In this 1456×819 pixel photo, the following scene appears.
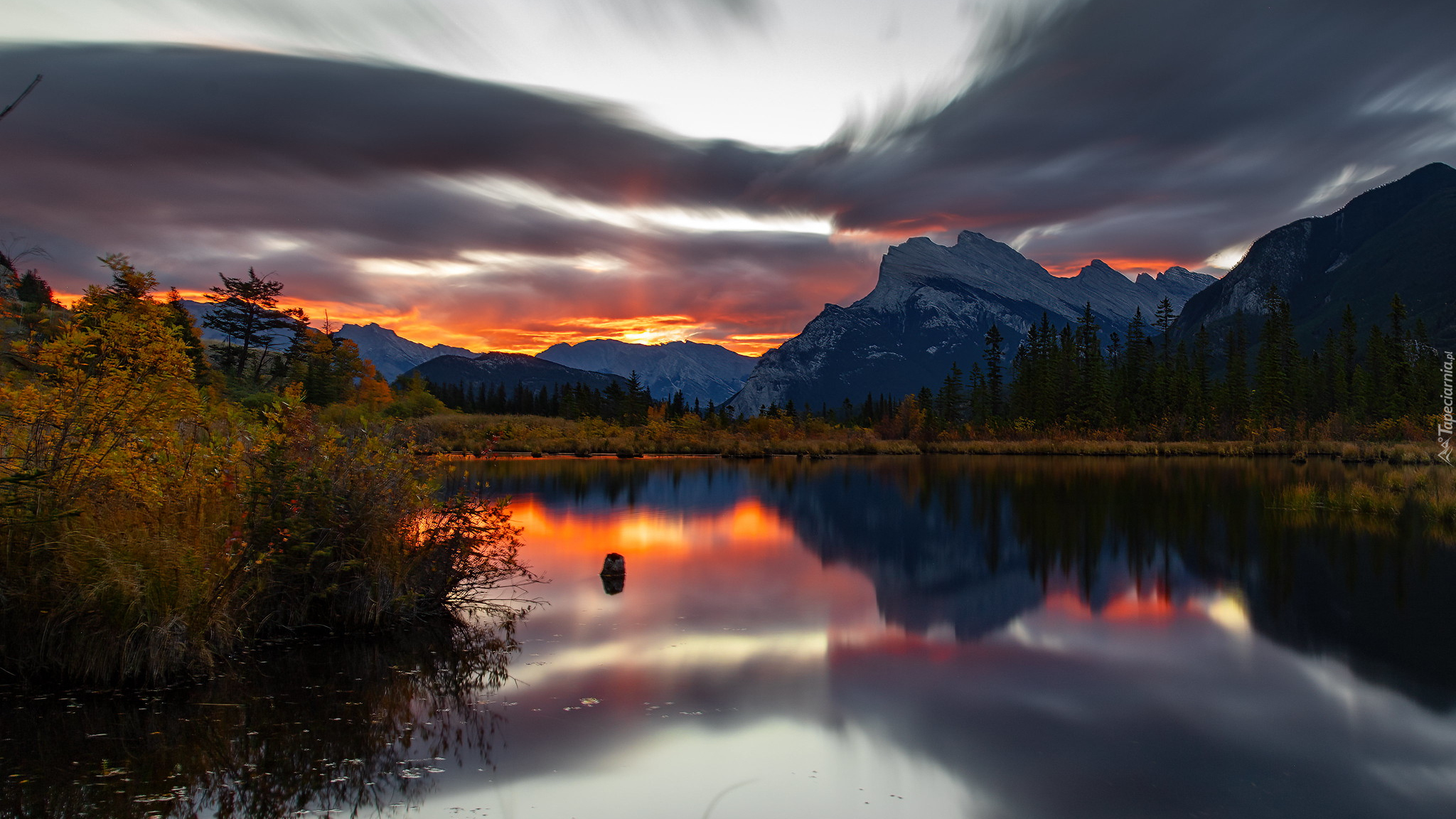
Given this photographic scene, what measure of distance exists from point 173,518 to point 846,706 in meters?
9.27

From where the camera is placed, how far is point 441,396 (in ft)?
558

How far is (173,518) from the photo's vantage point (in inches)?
392

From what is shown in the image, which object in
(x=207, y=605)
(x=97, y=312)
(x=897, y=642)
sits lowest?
(x=897, y=642)

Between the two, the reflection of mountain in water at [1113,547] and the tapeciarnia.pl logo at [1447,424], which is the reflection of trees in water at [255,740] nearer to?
the reflection of mountain in water at [1113,547]

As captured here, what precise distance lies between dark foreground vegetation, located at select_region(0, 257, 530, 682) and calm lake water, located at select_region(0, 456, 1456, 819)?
78cm

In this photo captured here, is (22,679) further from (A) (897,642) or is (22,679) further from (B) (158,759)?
(A) (897,642)

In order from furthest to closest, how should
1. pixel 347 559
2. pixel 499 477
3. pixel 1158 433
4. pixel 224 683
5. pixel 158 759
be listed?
pixel 1158 433, pixel 499 477, pixel 347 559, pixel 224 683, pixel 158 759

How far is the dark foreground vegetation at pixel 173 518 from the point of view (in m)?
8.91

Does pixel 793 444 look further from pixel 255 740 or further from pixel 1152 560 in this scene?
pixel 255 740

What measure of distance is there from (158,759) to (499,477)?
37.0 m

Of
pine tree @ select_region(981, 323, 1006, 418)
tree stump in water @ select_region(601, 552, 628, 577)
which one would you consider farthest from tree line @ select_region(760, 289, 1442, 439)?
tree stump in water @ select_region(601, 552, 628, 577)

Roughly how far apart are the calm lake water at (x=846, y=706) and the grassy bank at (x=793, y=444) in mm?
45228

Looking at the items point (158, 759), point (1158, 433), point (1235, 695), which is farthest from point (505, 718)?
point (1158, 433)

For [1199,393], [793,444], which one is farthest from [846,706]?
[1199,393]
